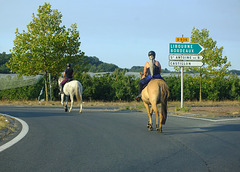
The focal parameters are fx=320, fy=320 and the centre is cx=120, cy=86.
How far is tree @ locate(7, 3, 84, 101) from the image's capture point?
26.8 m

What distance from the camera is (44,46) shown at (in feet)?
86.8

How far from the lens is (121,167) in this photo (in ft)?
16.4

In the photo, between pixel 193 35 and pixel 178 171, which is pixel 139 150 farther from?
pixel 193 35

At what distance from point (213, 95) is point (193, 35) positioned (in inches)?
237

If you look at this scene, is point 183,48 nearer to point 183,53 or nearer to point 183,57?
point 183,53

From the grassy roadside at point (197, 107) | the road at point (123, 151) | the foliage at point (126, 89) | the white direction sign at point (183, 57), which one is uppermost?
the white direction sign at point (183, 57)

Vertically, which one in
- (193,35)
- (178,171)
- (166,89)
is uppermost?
(193,35)

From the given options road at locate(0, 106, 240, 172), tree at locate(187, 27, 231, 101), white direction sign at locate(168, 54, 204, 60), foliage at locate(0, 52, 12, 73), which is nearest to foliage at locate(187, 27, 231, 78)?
tree at locate(187, 27, 231, 101)

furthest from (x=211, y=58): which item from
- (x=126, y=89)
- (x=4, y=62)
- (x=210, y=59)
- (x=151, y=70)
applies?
(x=4, y=62)

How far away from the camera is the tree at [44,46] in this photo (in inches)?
1057

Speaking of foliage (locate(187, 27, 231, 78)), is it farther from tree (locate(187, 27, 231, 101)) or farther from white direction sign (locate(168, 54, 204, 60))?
white direction sign (locate(168, 54, 204, 60))

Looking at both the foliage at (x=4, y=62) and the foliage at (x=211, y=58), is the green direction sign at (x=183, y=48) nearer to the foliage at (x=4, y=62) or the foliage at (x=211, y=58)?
the foliage at (x=211, y=58)

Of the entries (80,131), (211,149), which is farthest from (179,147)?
(80,131)

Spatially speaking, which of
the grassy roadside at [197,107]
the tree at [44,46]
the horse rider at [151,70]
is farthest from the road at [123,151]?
the tree at [44,46]
